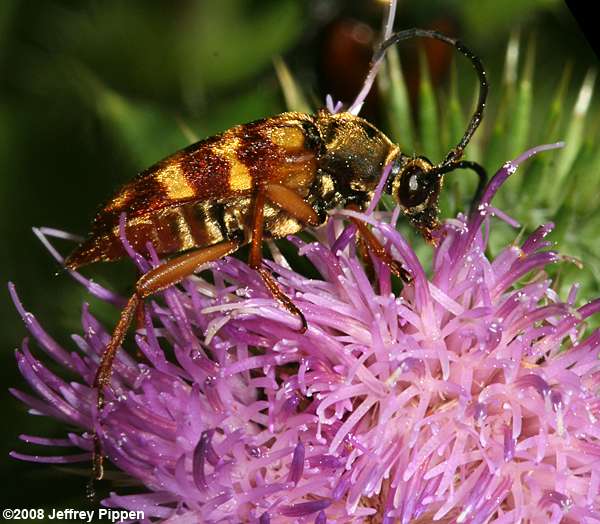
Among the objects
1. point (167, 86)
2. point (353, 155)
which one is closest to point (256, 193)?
point (353, 155)

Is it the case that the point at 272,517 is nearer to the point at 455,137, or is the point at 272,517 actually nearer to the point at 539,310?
the point at 539,310

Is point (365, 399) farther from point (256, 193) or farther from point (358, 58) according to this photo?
point (358, 58)

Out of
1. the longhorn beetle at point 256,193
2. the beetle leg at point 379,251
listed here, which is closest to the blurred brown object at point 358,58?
the longhorn beetle at point 256,193

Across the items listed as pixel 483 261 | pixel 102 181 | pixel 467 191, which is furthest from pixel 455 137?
pixel 102 181

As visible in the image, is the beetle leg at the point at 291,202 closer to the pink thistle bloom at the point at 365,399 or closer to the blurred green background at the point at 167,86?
the pink thistle bloom at the point at 365,399

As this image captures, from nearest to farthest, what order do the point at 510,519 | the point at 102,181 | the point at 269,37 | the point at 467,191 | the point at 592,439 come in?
the point at 510,519
the point at 592,439
the point at 467,191
the point at 102,181
the point at 269,37

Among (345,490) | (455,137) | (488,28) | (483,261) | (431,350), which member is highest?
(488,28)
